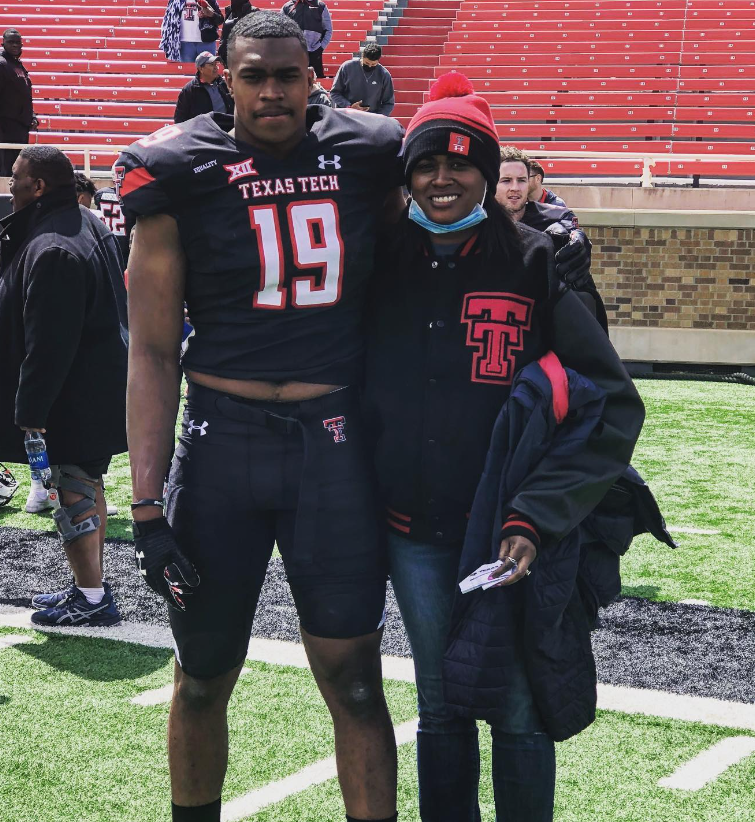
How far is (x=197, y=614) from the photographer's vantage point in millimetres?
2535

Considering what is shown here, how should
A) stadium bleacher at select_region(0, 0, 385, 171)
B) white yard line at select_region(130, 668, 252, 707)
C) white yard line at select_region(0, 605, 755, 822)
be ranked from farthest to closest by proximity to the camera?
stadium bleacher at select_region(0, 0, 385, 171), white yard line at select_region(130, 668, 252, 707), white yard line at select_region(0, 605, 755, 822)

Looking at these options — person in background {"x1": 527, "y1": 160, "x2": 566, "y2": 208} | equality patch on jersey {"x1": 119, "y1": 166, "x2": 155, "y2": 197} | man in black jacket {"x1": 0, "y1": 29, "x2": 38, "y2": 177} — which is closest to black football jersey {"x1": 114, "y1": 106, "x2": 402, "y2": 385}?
equality patch on jersey {"x1": 119, "y1": 166, "x2": 155, "y2": 197}

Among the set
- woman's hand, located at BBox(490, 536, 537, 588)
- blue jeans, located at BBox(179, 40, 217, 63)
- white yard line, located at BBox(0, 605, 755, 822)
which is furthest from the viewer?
blue jeans, located at BBox(179, 40, 217, 63)

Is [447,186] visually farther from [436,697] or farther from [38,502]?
[38,502]

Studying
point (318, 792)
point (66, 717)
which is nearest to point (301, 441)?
point (318, 792)

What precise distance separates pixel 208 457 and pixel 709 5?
1847cm

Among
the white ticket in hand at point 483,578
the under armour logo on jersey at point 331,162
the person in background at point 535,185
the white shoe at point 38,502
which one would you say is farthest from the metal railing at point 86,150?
the white ticket in hand at point 483,578

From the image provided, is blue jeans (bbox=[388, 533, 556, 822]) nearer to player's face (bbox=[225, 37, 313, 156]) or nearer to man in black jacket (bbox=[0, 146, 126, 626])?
player's face (bbox=[225, 37, 313, 156])

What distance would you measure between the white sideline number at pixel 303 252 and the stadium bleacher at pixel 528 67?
13777 mm

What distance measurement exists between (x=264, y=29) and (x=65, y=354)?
2.25 meters

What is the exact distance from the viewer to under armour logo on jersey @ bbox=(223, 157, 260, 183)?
2439 millimetres

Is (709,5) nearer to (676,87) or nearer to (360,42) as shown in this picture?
(676,87)

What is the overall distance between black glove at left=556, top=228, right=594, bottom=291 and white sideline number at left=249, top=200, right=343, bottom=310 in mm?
465

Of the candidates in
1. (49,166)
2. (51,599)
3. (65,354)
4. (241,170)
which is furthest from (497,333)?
(51,599)
